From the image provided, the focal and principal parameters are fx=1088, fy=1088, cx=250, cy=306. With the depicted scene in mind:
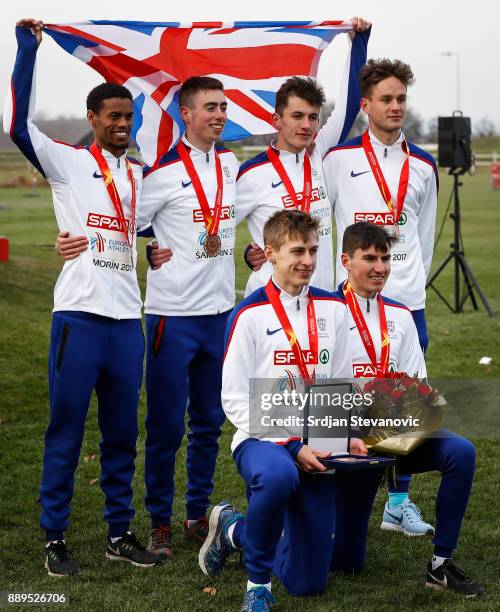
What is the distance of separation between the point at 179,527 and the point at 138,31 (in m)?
2.81

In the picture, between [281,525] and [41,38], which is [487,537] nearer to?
[281,525]

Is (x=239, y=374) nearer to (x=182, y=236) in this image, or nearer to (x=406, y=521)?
(x=182, y=236)

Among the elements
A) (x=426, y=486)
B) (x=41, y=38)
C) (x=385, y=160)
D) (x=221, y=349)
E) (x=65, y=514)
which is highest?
(x=41, y=38)

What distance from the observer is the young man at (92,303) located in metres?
5.26

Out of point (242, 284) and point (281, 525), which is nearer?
point (281, 525)

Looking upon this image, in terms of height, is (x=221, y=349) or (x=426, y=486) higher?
(x=221, y=349)

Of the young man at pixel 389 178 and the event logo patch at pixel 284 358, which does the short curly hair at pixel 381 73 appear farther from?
the event logo patch at pixel 284 358

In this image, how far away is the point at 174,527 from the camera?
6.13m

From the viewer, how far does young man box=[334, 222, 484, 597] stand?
4977 millimetres

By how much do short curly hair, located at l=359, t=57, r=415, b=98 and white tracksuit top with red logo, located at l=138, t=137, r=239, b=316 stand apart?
0.98m

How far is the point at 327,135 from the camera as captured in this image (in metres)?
6.22

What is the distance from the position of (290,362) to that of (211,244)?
1001mm

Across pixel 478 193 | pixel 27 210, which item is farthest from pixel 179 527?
pixel 478 193

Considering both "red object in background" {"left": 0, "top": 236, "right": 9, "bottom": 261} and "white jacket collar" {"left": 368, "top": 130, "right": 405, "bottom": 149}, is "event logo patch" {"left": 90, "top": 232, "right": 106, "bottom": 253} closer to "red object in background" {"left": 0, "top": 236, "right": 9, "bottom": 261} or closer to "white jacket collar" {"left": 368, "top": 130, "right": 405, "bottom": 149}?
"white jacket collar" {"left": 368, "top": 130, "right": 405, "bottom": 149}
